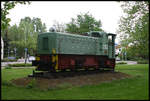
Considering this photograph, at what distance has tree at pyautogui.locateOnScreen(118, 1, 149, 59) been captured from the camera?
22.5 meters

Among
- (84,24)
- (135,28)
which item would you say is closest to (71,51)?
(135,28)

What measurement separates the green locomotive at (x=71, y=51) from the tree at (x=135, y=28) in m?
6.27

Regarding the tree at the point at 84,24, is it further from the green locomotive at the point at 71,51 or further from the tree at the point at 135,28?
the green locomotive at the point at 71,51

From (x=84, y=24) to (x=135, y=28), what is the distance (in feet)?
35.9

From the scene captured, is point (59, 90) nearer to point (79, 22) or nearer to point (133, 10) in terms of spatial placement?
point (133, 10)

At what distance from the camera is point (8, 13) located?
11500 millimetres

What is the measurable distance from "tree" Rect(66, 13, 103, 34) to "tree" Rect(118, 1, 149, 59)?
8009mm

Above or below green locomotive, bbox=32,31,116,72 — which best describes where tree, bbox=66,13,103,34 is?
above

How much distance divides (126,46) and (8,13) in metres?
17.7

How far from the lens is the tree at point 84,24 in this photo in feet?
109

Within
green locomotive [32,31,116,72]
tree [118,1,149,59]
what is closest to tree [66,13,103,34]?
tree [118,1,149,59]

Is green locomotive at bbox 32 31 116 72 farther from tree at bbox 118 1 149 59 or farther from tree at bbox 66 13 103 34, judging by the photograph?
tree at bbox 66 13 103 34

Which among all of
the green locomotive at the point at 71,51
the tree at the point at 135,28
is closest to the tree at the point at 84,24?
the tree at the point at 135,28

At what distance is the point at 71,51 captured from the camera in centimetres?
1476
